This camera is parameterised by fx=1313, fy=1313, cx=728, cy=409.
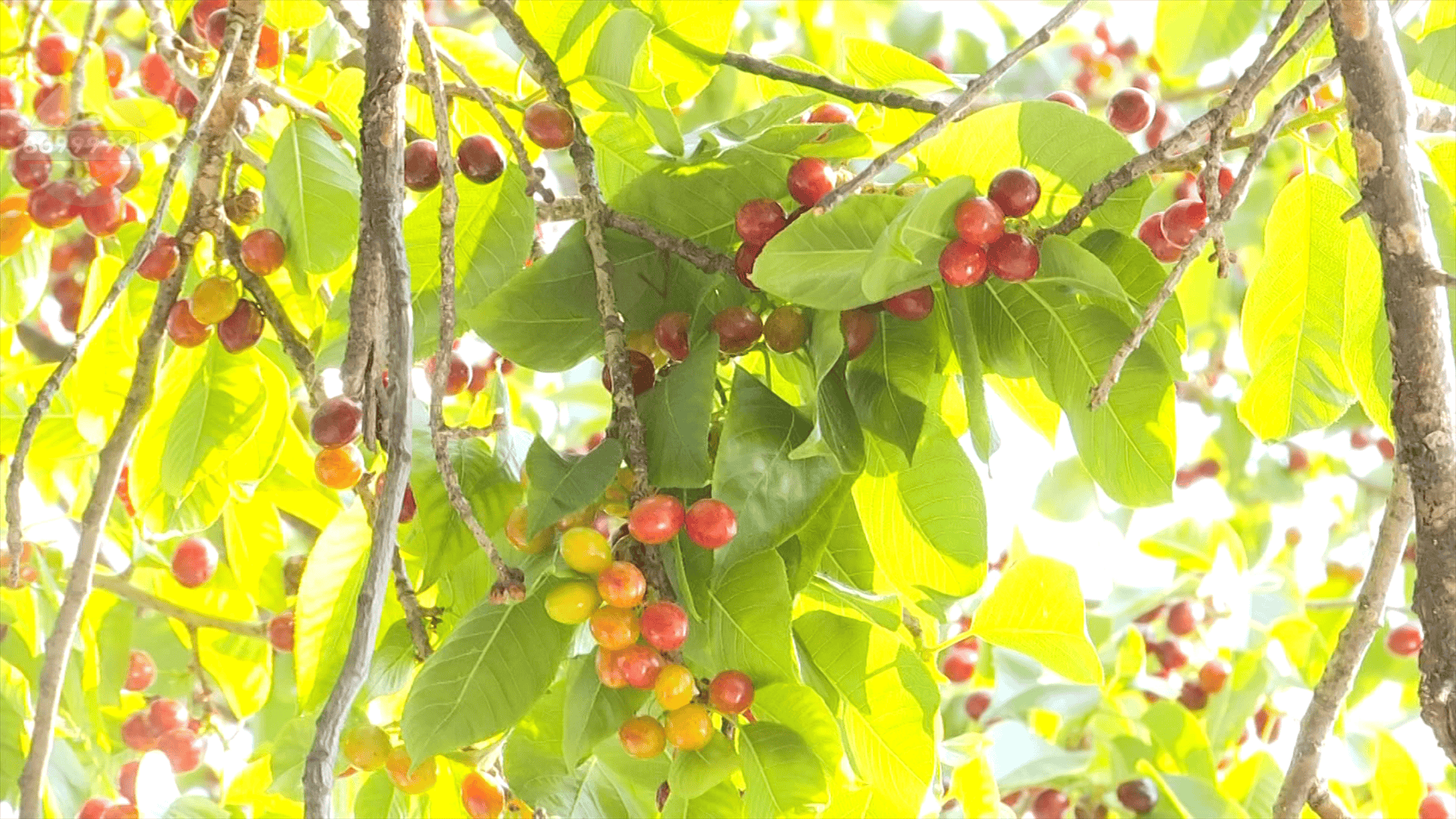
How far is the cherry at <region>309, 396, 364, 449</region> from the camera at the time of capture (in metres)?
0.89

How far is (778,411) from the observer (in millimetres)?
826

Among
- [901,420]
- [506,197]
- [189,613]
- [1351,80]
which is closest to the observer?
[1351,80]

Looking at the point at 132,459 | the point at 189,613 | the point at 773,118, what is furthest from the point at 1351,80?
the point at 189,613

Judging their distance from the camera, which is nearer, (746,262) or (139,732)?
(746,262)

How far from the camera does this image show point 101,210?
1.50 meters

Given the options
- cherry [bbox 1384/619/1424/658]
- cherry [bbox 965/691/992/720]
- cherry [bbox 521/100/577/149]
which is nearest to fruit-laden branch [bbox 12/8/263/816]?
cherry [bbox 521/100/577/149]

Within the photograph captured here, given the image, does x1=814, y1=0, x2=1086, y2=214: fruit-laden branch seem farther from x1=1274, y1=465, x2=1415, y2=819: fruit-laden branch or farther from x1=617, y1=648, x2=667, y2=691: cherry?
x1=1274, y1=465, x2=1415, y2=819: fruit-laden branch

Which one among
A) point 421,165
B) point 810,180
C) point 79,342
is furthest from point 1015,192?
point 79,342

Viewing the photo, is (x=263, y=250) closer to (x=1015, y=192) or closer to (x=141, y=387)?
(x=141, y=387)

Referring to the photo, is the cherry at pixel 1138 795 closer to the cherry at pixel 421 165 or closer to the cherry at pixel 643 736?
the cherry at pixel 643 736

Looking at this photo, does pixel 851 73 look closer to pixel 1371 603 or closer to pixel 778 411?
pixel 778 411

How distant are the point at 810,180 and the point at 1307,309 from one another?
38 cm

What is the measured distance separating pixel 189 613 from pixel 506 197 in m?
1.08

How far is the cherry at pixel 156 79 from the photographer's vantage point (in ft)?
6.60
